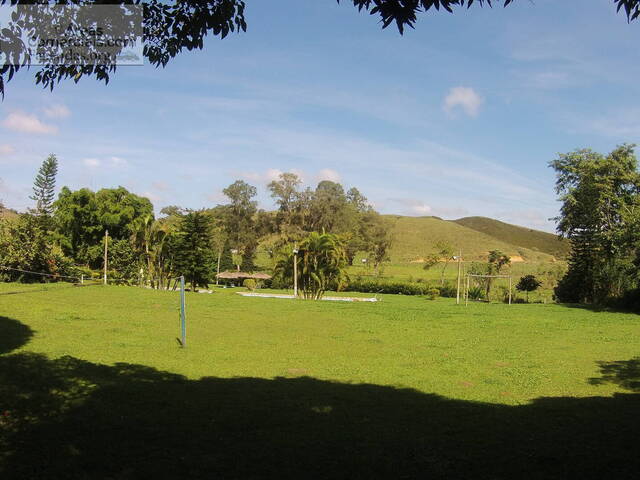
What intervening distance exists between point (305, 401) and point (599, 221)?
90.6 ft

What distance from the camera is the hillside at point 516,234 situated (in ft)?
326

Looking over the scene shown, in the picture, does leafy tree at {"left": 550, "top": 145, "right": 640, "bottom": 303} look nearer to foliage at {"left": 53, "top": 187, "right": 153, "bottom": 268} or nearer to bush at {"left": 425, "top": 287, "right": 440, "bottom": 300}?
bush at {"left": 425, "top": 287, "right": 440, "bottom": 300}

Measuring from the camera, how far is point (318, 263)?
2972 centimetres

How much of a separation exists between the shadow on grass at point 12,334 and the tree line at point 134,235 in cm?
1410

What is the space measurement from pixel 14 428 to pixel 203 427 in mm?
1897

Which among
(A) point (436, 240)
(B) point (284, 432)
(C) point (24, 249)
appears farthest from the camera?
(A) point (436, 240)

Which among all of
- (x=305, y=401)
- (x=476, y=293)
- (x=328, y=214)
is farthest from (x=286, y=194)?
(x=305, y=401)

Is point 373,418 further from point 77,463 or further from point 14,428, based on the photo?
point 14,428

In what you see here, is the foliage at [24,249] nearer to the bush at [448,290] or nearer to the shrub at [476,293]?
the bush at [448,290]

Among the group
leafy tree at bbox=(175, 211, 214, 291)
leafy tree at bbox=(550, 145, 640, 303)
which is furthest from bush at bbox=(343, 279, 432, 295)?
leafy tree at bbox=(175, 211, 214, 291)

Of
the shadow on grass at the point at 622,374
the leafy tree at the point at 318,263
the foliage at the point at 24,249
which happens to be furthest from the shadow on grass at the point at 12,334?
the leafy tree at the point at 318,263

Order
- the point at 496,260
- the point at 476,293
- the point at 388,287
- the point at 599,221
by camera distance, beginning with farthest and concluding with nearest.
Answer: the point at 388,287
the point at 496,260
the point at 476,293
the point at 599,221

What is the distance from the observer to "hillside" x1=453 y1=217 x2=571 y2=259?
9942cm

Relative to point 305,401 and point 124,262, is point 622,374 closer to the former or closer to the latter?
point 305,401
